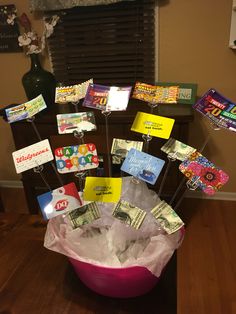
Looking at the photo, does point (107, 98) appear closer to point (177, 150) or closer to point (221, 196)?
point (177, 150)

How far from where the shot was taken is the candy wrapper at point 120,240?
0.68 m

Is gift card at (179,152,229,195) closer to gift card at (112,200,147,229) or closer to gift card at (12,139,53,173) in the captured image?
gift card at (112,200,147,229)

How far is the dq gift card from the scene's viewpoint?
72 centimetres

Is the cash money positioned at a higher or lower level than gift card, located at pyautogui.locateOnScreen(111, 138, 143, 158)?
lower

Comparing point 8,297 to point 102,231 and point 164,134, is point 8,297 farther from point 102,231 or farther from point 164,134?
point 164,134

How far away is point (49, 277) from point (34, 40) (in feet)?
5.18

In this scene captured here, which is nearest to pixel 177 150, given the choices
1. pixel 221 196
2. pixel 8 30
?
pixel 221 196

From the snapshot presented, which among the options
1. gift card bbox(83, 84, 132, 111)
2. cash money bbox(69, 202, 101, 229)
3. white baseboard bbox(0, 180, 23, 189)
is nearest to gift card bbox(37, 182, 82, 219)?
cash money bbox(69, 202, 101, 229)

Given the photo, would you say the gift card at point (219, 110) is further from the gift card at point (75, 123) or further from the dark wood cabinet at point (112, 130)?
the dark wood cabinet at point (112, 130)

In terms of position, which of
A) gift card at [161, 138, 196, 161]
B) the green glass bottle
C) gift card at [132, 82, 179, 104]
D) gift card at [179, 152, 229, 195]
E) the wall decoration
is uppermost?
the wall decoration

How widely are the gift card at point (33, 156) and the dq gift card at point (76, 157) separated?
0.09 feet

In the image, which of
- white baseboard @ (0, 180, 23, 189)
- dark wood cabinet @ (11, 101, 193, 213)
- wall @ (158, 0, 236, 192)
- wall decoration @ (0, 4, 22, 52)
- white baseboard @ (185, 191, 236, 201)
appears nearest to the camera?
dark wood cabinet @ (11, 101, 193, 213)

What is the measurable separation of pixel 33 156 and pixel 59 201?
130 millimetres

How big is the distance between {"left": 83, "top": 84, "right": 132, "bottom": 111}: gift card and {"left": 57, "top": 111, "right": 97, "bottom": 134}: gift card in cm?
4
